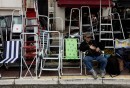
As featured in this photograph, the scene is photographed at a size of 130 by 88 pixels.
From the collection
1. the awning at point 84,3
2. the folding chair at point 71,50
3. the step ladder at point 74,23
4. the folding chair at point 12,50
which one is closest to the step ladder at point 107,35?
the step ladder at point 74,23

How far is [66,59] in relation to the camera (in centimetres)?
1119

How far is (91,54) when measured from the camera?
10.5m

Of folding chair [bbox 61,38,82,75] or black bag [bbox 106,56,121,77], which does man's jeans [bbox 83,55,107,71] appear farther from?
folding chair [bbox 61,38,82,75]

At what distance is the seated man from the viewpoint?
10297mm

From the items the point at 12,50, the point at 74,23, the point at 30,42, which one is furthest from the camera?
the point at 74,23

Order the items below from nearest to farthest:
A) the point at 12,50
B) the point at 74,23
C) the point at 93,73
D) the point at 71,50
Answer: the point at 93,73, the point at 12,50, the point at 71,50, the point at 74,23

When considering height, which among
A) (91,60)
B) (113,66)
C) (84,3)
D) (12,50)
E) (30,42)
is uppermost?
(84,3)

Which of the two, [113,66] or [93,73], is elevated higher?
[113,66]

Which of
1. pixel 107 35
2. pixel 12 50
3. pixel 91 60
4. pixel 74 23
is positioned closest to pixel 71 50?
pixel 91 60

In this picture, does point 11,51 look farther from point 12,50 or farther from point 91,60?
point 91,60

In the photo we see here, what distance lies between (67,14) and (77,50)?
8315mm

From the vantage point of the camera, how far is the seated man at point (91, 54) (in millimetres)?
10297

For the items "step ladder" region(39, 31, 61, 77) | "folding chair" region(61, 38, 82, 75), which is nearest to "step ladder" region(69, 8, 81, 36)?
"step ladder" region(39, 31, 61, 77)

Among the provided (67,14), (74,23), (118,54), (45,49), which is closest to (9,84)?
(45,49)
